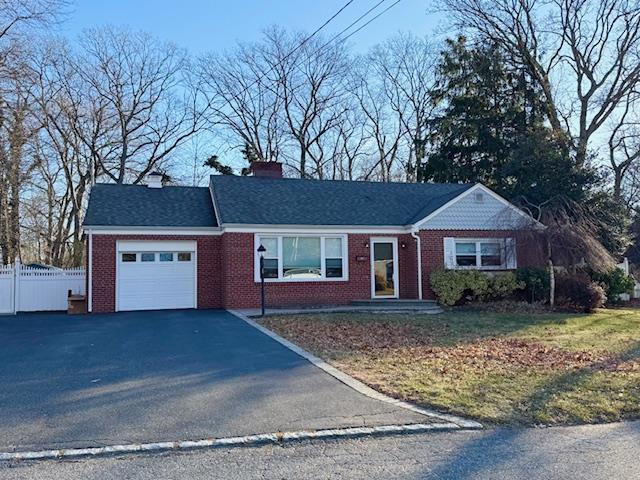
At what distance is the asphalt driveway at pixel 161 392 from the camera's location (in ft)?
17.8

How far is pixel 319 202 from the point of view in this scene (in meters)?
20.2

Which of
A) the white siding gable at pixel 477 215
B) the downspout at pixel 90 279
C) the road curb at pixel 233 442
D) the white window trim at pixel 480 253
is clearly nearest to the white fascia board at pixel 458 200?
the white siding gable at pixel 477 215

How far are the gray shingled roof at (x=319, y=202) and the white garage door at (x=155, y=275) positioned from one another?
2.12m

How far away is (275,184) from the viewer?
21.3 metres

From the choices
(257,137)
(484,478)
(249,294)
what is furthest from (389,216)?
(257,137)

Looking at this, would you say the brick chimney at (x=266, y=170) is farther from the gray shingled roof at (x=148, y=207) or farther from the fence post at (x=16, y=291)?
the fence post at (x=16, y=291)

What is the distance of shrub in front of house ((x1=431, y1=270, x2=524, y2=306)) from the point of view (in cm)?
1797

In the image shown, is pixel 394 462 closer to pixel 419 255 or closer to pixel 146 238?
pixel 419 255

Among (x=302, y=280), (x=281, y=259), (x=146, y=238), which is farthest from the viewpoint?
(x=302, y=280)

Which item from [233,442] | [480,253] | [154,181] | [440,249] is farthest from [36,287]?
[233,442]

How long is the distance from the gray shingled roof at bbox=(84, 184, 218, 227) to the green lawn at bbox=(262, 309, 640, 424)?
19.3 feet

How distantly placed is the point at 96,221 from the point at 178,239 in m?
2.66

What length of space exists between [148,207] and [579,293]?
15034 mm

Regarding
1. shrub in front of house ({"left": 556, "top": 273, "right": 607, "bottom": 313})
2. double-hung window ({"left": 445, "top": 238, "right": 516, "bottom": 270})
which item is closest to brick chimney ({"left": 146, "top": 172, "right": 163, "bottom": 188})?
double-hung window ({"left": 445, "top": 238, "right": 516, "bottom": 270})
